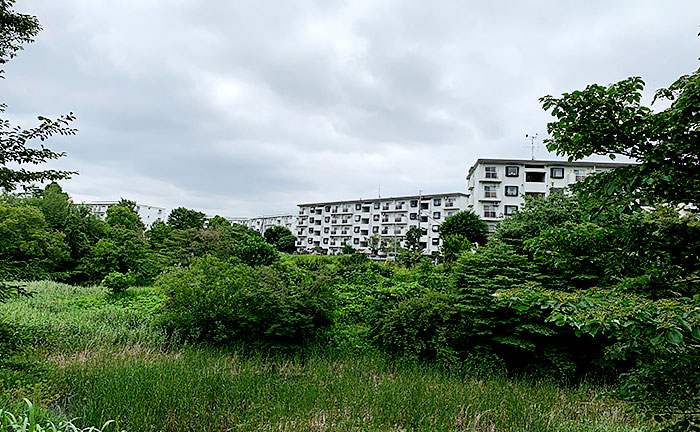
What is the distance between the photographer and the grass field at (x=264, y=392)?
4.19 metres

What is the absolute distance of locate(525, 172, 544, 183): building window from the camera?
35656 millimetres

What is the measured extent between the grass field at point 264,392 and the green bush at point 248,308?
0.55 m

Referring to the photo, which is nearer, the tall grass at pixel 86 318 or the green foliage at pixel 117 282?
the tall grass at pixel 86 318

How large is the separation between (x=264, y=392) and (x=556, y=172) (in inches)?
1451

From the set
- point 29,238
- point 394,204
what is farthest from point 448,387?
point 394,204

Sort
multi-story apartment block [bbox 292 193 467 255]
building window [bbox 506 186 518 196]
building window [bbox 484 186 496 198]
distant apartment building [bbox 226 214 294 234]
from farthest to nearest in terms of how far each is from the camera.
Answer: distant apartment building [bbox 226 214 294 234] < multi-story apartment block [bbox 292 193 467 255] < building window [bbox 484 186 496 198] < building window [bbox 506 186 518 196]

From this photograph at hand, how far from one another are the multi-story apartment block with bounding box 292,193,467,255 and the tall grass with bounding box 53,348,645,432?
144 feet

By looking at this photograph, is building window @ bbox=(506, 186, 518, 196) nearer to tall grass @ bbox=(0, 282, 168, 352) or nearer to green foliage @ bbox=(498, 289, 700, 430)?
tall grass @ bbox=(0, 282, 168, 352)

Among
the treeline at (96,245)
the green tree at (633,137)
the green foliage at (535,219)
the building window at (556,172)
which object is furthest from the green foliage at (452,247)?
the building window at (556,172)

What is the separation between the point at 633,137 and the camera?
2.46 metres

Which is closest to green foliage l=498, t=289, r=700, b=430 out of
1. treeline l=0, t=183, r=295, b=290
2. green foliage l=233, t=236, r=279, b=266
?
treeline l=0, t=183, r=295, b=290

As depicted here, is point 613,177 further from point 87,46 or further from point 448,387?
point 87,46

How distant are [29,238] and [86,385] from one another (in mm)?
15085

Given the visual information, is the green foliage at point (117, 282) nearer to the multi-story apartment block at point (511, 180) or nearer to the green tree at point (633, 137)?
the green tree at point (633, 137)
